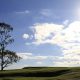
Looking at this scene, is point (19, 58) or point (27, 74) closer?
point (27, 74)

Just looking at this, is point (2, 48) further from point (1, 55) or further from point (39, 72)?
point (39, 72)

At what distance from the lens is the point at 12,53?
119 meters

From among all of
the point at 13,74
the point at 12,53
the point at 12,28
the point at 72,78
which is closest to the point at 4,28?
the point at 12,28

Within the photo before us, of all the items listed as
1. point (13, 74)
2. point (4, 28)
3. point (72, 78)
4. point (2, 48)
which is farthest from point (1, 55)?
point (72, 78)

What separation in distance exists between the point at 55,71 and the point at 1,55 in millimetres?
38364

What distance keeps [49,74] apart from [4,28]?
43366 mm

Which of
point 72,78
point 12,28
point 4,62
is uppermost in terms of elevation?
point 12,28

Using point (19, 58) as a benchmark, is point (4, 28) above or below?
above

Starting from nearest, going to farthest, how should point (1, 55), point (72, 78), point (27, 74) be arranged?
1. point (72, 78)
2. point (27, 74)
3. point (1, 55)

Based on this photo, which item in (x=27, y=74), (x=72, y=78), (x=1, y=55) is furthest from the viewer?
(x=1, y=55)

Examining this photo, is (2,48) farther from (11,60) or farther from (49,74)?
(49,74)

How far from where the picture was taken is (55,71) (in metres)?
85.6

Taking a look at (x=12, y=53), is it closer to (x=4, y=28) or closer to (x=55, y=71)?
(x=4, y=28)

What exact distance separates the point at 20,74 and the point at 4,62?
121 ft
